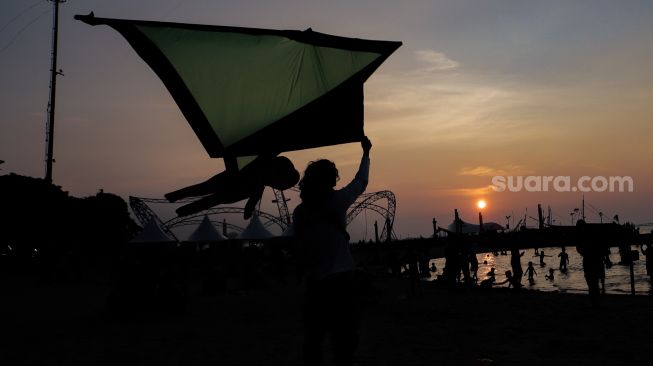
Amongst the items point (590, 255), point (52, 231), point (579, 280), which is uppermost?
point (52, 231)

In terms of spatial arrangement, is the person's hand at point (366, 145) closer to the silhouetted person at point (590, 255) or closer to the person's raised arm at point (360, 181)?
the person's raised arm at point (360, 181)

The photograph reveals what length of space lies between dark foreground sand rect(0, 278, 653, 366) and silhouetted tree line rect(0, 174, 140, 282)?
13.7 m

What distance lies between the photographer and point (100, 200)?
44.7 metres

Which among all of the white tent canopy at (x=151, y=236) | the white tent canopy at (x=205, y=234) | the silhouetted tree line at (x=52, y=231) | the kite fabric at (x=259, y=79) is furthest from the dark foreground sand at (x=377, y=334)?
the white tent canopy at (x=205, y=234)

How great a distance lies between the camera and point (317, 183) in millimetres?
3910

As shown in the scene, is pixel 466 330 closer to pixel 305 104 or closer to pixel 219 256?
pixel 305 104

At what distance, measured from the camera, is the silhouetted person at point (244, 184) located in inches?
132

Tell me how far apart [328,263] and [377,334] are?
737cm

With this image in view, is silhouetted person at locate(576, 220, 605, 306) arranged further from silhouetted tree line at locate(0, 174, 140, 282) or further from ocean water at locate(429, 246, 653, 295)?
silhouetted tree line at locate(0, 174, 140, 282)

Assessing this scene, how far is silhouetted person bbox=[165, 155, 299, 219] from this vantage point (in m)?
3.36

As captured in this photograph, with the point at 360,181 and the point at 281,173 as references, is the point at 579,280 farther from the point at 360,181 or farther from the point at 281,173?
the point at 281,173

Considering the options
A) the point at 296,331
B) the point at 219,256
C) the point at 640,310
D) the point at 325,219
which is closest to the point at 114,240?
the point at 219,256

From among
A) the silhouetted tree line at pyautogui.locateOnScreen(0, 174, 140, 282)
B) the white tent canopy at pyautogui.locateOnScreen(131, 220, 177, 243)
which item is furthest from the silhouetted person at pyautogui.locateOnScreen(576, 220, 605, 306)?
the silhouetted tree line at pyautogui.locateOnScreen(0, 174, 140, 282)

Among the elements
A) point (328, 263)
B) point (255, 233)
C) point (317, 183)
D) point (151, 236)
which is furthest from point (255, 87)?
point (255, 233)
